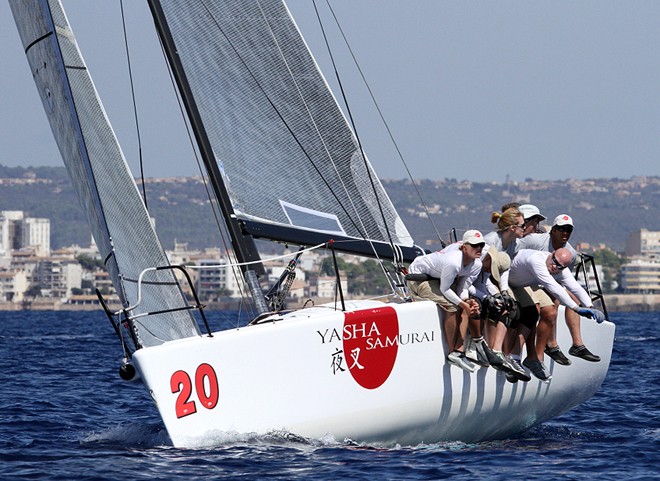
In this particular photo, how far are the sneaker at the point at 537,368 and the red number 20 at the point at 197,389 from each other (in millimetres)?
2383

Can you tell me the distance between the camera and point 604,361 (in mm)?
10320

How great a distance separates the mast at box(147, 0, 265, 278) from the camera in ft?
30.4

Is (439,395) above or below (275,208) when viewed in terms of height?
below

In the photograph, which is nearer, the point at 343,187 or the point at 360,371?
the point at 360,371

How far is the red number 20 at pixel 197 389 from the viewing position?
801 cm

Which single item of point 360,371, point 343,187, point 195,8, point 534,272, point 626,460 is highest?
point 195,8

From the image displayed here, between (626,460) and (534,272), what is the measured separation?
1.32 m

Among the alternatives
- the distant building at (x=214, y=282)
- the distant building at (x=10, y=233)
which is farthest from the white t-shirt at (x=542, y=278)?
the distant building at (x=10, y=233)

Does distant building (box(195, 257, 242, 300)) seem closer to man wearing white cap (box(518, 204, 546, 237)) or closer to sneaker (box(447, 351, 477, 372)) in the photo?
man wearing white cap (box(518, 204, 546, 237))

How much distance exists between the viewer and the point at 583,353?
953 centimetres

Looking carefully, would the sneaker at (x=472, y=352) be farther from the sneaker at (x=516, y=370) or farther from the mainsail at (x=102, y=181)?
the mainsail at (x=102, y=181)

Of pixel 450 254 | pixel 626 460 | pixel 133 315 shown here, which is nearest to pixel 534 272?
pixel 450 254

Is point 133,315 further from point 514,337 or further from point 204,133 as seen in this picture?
point 514,337

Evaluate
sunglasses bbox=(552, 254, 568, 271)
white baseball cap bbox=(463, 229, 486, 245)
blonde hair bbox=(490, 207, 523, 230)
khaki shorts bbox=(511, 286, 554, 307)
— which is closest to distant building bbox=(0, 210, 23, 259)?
khaki shorts bbox=(511, 286, 554, 307)
